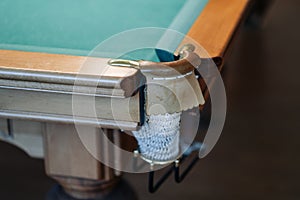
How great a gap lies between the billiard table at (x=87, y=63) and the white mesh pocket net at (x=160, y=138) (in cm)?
4

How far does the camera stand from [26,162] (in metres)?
2.43

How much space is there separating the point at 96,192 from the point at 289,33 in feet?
9.55

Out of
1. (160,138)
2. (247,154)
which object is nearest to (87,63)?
(160,138)

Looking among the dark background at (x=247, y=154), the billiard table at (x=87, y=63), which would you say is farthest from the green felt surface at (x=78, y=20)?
the dark background at (x=247, y=154)

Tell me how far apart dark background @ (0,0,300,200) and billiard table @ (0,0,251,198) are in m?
1.07

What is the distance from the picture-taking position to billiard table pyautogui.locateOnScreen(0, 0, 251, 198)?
2.99ft

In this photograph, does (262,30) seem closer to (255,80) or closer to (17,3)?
(255,80)

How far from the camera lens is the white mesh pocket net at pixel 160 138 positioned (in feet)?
3.16

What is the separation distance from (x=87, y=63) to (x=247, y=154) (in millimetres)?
1641

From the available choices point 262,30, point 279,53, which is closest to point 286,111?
point 279,53

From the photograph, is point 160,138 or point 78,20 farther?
point 78,20

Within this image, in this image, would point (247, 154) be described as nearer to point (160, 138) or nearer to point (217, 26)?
point (217, 26)

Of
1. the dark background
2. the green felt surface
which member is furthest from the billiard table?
the dark background

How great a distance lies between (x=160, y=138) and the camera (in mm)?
997
